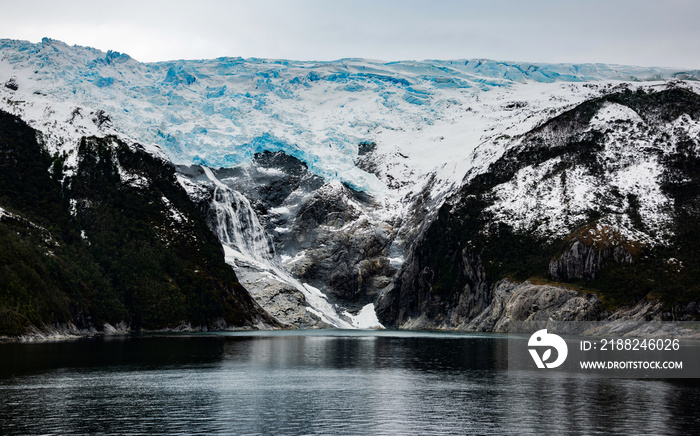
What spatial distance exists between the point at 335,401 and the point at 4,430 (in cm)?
3004

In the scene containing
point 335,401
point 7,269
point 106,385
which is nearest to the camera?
point 335,401

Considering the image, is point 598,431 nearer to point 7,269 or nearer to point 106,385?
point 106,385

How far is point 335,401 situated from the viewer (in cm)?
7088

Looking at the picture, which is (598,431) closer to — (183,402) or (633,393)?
(633,393)

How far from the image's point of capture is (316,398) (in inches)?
2869

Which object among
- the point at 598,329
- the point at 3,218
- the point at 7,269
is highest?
the point at 3,218

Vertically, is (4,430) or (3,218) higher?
(3,218)

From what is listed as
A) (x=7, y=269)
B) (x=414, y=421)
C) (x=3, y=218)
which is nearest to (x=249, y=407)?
(x=414, y=421)

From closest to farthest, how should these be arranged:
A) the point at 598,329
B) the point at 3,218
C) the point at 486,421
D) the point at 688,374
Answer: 1. the point at 486,421
2. the point at 688,374
3. the point at 3,218
4. the point at 598,329

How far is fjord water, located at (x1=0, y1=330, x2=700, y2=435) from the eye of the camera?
186ft

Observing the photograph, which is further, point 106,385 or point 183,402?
point 106,385

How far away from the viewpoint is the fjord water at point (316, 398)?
56.8m

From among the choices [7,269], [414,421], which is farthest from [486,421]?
[7,269]

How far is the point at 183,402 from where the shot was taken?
225ft
